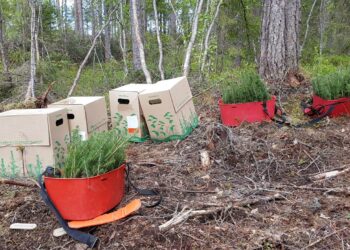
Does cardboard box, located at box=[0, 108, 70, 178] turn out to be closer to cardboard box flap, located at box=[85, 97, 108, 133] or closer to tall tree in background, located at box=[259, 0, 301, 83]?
cardboard box flap, located at box=[85, 97, 108, 133]

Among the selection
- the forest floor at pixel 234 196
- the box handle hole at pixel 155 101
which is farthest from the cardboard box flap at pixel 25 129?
the box handle hole at pixel 155 101

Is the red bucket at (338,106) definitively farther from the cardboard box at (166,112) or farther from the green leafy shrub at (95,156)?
the green leafy shrub at (95,156)

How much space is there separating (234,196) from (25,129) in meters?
1.62

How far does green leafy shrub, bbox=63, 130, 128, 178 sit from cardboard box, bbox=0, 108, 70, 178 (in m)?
0.50

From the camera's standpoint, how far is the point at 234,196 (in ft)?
7.25

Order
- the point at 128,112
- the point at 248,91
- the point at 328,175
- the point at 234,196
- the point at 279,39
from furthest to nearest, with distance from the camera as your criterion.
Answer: the point at 279,39
the point at 248,91
the point at 128,112
the point at 328,175
the point at 234,196

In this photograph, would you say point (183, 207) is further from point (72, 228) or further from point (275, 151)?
point (275, 151)

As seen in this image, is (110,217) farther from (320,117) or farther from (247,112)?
(320,117)

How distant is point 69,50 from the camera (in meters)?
13.4

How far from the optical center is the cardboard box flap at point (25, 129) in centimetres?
260

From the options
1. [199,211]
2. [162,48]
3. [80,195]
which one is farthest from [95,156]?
[162,48]

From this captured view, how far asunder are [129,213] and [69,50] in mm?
12533

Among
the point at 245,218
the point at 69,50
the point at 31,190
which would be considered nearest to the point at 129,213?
the point at 245,218

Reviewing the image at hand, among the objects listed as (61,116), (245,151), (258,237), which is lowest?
(258,237)
